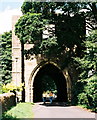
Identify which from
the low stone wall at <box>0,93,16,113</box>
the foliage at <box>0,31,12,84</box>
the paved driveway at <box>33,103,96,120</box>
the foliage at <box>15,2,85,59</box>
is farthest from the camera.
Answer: the foliage at <box>0,31,12,84</box>

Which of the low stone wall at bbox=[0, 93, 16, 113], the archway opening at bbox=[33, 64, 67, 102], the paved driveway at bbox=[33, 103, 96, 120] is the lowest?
the paved driveway at bbox=[33, 103, 96, 120]

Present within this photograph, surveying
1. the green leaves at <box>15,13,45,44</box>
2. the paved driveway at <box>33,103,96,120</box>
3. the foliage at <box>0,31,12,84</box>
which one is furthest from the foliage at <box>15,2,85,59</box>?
the foliage at <box>0,31,12,84</box>

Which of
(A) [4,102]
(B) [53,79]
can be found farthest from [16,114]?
(B) [53,79]

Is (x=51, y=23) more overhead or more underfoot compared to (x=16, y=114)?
more overhead

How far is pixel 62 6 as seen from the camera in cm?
2144

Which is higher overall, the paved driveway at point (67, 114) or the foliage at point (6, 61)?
the foliage at point (6, 61)

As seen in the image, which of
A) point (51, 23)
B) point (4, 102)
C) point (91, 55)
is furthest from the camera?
point (51, 23)

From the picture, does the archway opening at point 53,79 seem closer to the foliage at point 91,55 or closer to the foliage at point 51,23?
the foliage at point 51,23

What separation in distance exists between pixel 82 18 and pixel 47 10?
3.06m

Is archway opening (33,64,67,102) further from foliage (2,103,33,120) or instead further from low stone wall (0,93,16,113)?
foliage (2,103,33,120)

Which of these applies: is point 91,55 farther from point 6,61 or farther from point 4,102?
point 6,61

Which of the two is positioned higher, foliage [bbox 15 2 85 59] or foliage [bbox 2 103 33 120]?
foliage [bbox 15 2 85 59]

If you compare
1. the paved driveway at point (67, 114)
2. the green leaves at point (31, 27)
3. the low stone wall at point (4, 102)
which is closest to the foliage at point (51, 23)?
the green leaves at point (31, 27)

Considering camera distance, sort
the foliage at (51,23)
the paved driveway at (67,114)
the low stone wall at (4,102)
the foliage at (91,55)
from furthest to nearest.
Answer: the foliage at (51,23) < the foliage at (91,55) < the low stone wall at (4,102) < the paved driveway at (67,114)
